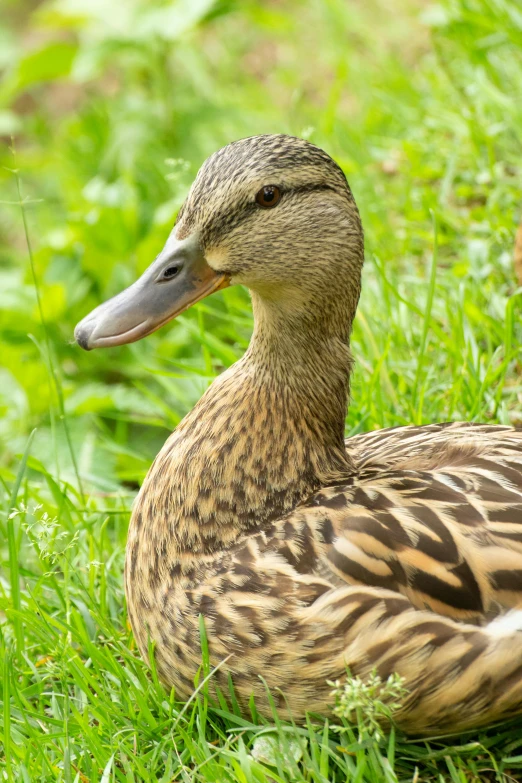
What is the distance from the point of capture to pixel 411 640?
6.22ft

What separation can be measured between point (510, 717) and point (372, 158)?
118 inches

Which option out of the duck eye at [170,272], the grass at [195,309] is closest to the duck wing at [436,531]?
the grass at [195,309]

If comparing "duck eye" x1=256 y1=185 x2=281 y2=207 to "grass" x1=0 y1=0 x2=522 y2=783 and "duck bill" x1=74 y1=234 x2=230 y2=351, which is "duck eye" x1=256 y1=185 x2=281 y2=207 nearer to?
"duck bill" x1=74 y1=234 x2=230 y2=351

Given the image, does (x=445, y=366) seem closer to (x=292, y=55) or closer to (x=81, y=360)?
(x=81, y=360)

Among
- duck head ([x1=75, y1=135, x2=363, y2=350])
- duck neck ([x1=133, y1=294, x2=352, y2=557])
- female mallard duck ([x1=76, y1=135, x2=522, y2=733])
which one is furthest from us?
duck neck ([x1=133, y1=294, x2=352, y2=557])

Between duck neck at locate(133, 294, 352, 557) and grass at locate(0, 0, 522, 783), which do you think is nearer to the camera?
grass at locate(0, 0, 522, 783)

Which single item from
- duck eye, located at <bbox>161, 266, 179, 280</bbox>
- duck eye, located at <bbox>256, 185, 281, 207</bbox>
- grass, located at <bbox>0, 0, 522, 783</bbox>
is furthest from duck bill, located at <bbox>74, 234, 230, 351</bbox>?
grass, located at <bbox>0, 0, 522, 783</bbox>

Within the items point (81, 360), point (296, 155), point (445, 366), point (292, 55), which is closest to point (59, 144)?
point (292, 55)

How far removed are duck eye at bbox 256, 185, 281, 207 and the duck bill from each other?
0.16 meters

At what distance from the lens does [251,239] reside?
2.07m

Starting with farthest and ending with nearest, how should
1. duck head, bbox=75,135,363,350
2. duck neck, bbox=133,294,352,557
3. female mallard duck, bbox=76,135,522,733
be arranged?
duck neck, bbox=133,294,352,557, duck head, bbox=75,135,363,350, female mallard duck, bbox=76,135,522,733

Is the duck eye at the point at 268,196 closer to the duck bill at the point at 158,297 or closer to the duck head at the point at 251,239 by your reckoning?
the duck head at the point at 251,239

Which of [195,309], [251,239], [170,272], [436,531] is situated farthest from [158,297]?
[195,309]

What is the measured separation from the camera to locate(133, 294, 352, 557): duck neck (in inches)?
86.0
